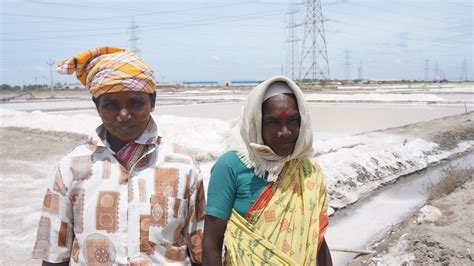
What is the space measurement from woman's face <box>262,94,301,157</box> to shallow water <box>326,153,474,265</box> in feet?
11.0

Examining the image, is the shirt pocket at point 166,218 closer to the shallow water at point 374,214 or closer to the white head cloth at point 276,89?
the white head cloth at point 276,89

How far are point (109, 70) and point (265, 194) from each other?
29.5 inches

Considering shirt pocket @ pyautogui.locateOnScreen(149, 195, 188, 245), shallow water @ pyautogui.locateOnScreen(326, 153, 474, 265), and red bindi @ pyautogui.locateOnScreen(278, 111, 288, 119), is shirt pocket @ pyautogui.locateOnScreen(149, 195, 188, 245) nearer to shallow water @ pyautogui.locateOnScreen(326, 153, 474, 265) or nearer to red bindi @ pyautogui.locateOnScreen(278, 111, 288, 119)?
red bindi @ pyautogui.locateOnScreen(278, 111, 288, 119)

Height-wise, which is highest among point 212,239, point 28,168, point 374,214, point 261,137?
point 261,137

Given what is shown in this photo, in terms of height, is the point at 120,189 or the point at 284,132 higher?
the point at 284,132

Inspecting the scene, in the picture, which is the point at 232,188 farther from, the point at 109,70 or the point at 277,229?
the point at 109,70

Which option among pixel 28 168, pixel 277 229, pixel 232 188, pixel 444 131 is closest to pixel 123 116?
pixel 232 188

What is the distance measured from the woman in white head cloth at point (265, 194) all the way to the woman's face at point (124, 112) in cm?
36

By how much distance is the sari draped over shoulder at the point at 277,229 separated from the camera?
1733mm

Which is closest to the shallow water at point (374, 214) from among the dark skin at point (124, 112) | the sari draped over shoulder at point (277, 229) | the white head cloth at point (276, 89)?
the sari draped over shoulder at point (277, 229)

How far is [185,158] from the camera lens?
174 cm

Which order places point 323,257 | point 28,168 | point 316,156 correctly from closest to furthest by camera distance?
1. point 323,257
2. point 316,156
3. point 28,168

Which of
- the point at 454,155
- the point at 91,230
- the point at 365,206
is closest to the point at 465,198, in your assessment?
the point at 365,206

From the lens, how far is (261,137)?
1781mm
